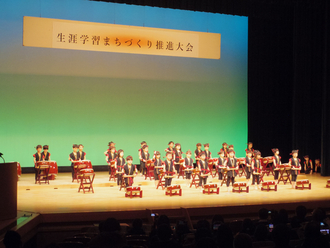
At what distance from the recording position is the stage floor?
731 cm

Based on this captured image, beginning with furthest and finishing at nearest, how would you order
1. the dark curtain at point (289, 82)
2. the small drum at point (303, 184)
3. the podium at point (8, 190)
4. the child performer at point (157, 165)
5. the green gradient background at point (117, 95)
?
the dark curtain at point (289, 82)
the green gradient background at point (117, 95)
the child performer at point (157, 165)
the small drum at point (303, 184)
the podium at point (8, 190)

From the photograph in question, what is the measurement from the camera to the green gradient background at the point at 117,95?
11516mm

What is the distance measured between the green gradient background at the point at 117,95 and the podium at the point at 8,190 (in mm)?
5881

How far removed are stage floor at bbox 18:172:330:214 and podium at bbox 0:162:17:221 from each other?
94 centimetres

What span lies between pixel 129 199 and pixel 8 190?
296 centimetres

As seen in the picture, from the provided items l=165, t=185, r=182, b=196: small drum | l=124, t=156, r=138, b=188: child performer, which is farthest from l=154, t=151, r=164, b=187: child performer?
l=165, t=185, r=182, b=196: small drum

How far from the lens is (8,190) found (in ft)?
19.0

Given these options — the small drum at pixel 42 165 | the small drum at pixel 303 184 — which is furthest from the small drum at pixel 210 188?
the small drum at pixel 42 165

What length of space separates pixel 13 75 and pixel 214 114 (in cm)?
663

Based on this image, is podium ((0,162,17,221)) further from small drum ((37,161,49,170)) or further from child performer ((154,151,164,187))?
child performer ((154,151,164,187))

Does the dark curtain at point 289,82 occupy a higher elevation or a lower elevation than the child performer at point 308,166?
higher

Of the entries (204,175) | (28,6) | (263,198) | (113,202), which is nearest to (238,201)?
(263,198)

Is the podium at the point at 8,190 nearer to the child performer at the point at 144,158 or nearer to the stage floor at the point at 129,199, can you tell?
the stage floor at the point at 129,199

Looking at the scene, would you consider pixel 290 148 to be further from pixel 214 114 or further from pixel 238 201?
pixel 238 201
